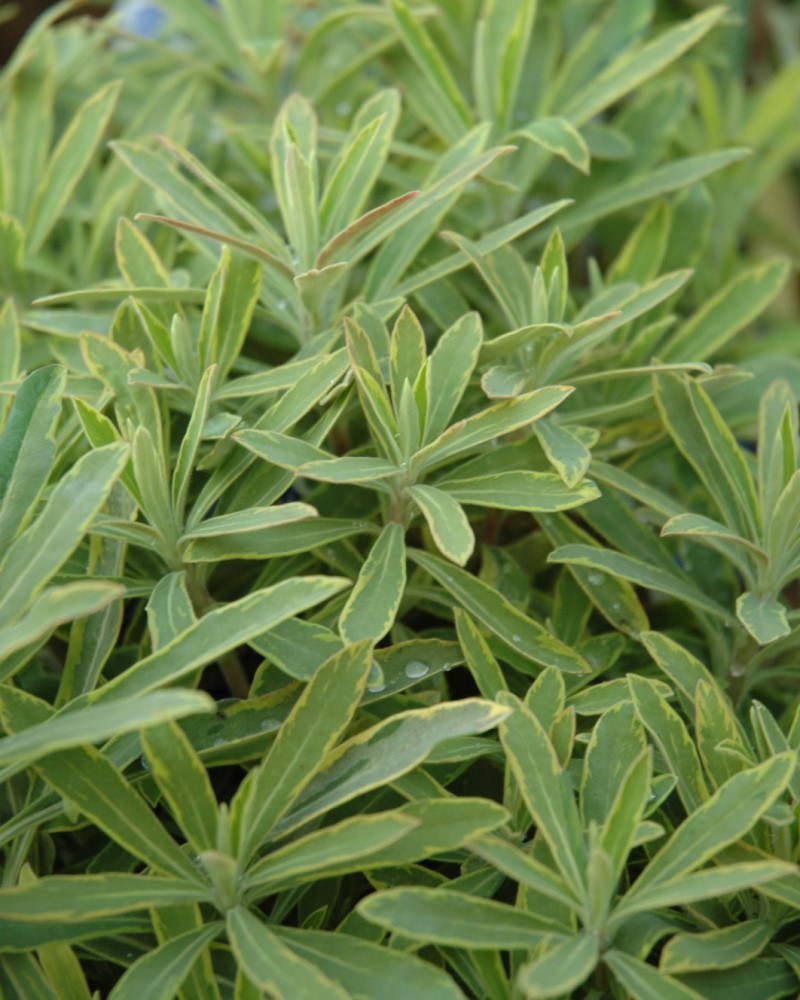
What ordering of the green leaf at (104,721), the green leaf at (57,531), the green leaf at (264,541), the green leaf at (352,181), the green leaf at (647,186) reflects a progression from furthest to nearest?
the green leaf at (647,186) → the green leaf at (352,181) → the green leaf at (264,541) → the green leaf at (57,531) → the green leaf at (104,721)

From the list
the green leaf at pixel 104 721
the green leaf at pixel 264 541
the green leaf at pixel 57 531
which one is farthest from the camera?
the green leaf at pixel 264 541

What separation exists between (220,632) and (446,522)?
0.52 feet

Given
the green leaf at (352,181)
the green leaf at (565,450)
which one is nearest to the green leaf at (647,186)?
the green leaf at (352,181)

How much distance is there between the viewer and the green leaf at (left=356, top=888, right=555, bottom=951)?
55cm

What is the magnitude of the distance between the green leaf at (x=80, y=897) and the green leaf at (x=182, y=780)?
40 millimetres

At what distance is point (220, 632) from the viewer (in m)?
0.59

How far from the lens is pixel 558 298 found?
79 cm

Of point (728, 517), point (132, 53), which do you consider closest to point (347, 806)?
point (728, 517)

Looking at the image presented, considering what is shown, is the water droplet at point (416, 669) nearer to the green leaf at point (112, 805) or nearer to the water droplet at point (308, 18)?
the green leaf at point (112, 805)

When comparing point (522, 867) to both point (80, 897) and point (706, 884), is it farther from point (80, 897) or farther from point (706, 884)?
point (80, 897)

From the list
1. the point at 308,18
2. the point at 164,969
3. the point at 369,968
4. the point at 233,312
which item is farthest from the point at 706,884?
the point at 308,18

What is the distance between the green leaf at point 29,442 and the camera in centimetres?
66

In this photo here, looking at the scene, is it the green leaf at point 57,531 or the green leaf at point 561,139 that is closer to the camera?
the green leaf at point 57,531

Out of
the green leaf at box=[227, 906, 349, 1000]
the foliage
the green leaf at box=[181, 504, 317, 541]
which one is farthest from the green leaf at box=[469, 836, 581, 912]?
the green leaf at box=[181, 504, 317, 541]
